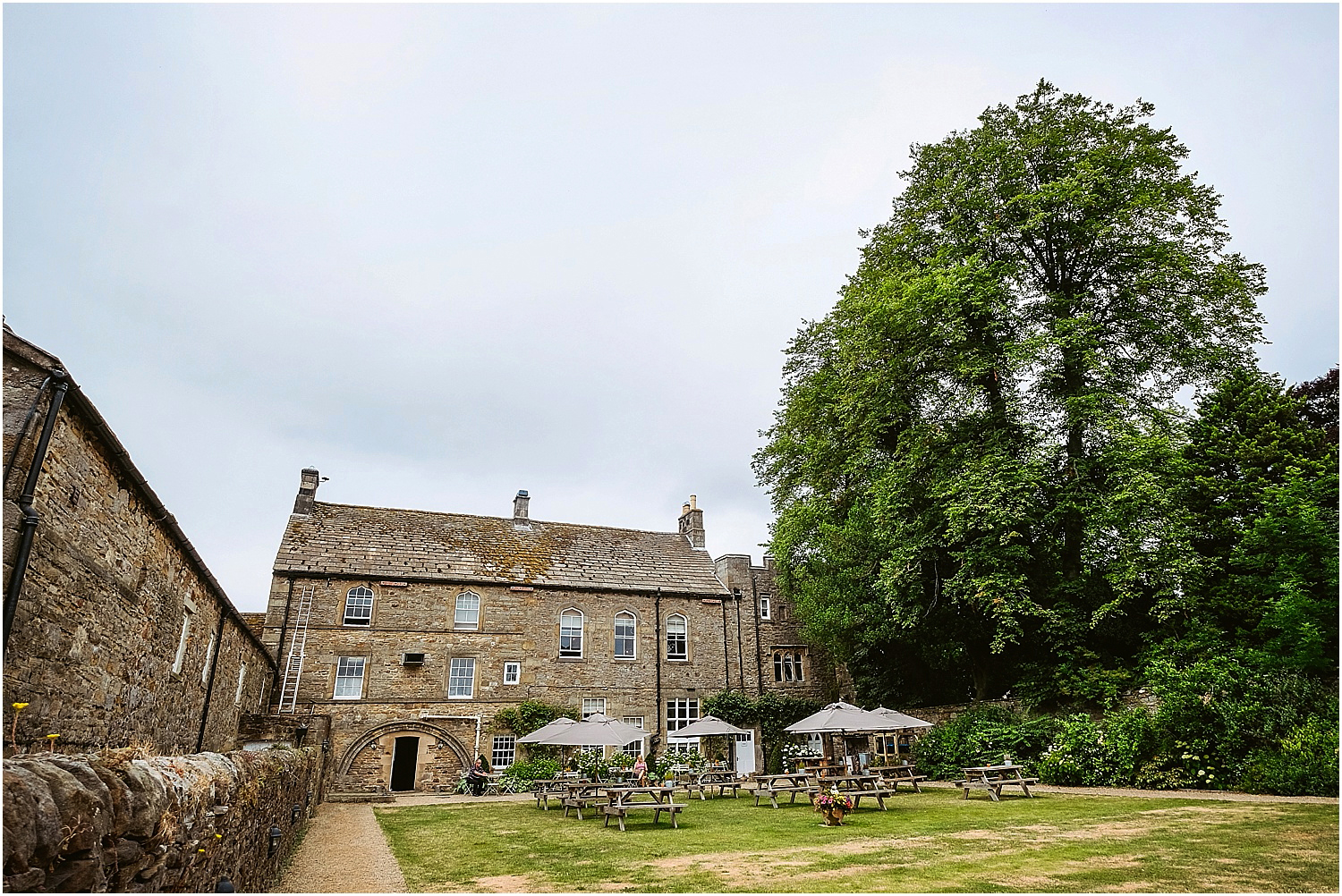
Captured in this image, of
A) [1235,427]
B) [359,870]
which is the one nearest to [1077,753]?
[1235,427]

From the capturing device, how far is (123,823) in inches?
142

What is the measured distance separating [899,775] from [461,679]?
15.1m

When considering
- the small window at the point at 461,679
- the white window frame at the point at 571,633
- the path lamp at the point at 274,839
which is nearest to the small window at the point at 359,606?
the small window at the point at 461,679

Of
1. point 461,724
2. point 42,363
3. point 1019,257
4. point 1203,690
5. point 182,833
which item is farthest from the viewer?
point 461,724

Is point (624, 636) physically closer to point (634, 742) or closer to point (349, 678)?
point (634, 742)

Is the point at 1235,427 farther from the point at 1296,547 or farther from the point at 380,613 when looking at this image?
the point at 380,613

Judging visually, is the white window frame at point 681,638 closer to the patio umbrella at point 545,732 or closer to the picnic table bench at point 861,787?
the patio umbrella at point 545,732

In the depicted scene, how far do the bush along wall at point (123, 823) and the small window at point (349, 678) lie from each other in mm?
20275

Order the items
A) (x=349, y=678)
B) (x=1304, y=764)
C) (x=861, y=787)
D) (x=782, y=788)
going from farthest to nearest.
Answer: (x=349, y=678), (x=782, y=788), (x=861, y=787), (x=1304, y=764)

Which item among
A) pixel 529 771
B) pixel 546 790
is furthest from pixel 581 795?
pixel 529 771

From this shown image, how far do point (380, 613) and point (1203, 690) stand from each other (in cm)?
2415

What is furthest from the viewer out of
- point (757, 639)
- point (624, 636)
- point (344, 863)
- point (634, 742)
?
point (757, 639)

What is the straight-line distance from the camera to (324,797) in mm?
22906

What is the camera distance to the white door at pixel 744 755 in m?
28.8
